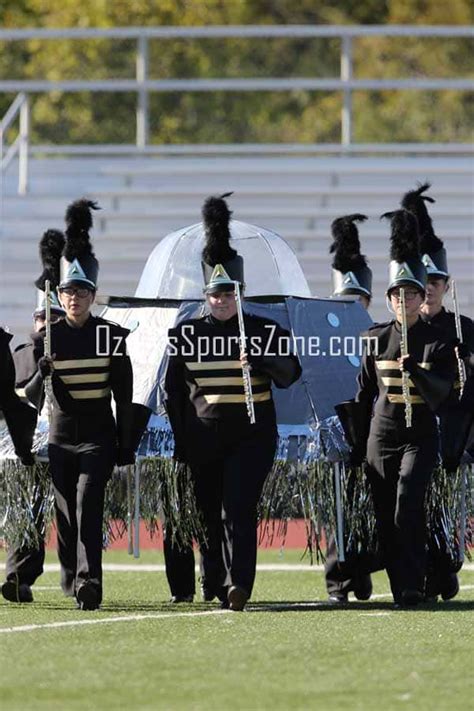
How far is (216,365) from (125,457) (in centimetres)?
66

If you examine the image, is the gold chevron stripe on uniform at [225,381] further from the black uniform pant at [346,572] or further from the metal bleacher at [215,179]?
the metal bleacher at [215,179]

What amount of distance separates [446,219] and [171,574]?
1007cm

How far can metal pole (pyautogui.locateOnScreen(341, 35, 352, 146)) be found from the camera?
762 inches

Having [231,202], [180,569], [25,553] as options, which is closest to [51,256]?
[25,553]

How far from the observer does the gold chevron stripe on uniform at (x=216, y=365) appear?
32.2 ft

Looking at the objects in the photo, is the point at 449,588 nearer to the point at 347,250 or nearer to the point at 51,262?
the point at 347,250

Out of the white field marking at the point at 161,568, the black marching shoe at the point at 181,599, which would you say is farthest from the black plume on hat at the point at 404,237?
the white field marking at the point at 161,568

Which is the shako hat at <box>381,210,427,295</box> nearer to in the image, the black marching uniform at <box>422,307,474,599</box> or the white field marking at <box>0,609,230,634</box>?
the black marching uniform at <box>422,307,474,599</box>

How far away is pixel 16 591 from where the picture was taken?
34.0 feet

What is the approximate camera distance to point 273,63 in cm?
1991

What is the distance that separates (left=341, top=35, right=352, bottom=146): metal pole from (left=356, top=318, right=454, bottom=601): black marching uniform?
A: 380 inches

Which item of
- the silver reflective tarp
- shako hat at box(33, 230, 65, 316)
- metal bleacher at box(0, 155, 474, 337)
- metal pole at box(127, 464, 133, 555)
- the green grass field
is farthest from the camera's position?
metal bleacher at box(0, 155, 474, 337)

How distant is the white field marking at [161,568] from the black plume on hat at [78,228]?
3.09 metres

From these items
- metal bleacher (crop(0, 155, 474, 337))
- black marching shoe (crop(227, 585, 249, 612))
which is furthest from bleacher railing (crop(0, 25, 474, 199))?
black marching shoe (crop(227, 585, 249, 612))
